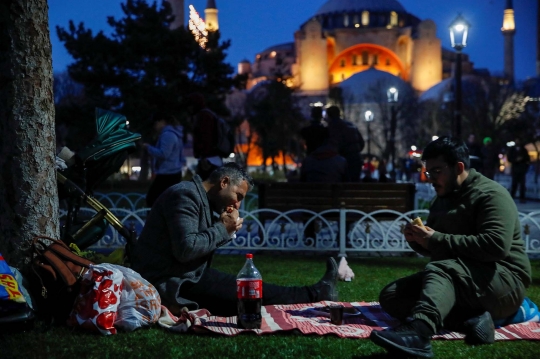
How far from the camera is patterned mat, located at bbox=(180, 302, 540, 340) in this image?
3.87 metres

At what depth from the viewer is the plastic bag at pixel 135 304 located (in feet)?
13.0

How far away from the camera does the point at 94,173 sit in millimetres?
5621

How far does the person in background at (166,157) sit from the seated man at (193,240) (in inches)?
144

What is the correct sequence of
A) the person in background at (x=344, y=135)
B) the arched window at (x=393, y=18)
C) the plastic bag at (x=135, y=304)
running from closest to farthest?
the plastic bag at (x=135, y=304), the person in background at (x=344, y=135), the arched window at (x=393, y=18)

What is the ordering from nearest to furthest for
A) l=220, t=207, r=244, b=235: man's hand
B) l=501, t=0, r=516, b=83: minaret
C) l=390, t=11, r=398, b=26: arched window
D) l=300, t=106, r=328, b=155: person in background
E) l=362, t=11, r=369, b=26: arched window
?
l=220, t=207, r=244, b=235: man's hand
l=300, t=106, r=328, b=155: person in background
l=501, t=0, r=516, b=83: minaret
l=362, t=11, r=369, b=26: arched window
l=390, t=11, r=398, b=26: arched window

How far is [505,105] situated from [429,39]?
177 feet

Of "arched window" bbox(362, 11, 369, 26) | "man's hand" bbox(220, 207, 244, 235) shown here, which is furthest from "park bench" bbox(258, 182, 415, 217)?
"arched window" bbox(362, 11, 369, 26)

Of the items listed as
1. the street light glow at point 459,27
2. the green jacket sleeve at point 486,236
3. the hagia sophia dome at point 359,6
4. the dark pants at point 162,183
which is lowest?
the green jacket sleeve at point 486,236

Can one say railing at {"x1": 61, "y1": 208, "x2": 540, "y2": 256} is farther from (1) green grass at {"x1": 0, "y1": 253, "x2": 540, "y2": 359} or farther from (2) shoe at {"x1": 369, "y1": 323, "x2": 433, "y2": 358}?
(2) shoe at {"x1": 369, "y1": 323, "x2": 433, "y2": 358}

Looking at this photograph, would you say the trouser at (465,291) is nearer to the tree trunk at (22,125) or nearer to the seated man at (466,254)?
the seated man at (466,254)

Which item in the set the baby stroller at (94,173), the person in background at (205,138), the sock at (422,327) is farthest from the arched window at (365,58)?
the sock at (422,327)

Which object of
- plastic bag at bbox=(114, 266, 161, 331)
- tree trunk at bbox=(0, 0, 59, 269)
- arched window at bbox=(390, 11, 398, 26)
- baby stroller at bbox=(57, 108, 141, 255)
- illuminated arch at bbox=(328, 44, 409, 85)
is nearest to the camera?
plastic bag at bbox=(114, 266, 161, 331)

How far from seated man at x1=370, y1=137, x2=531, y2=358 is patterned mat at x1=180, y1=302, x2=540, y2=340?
5.7 inches

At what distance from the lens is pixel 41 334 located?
3795mm
